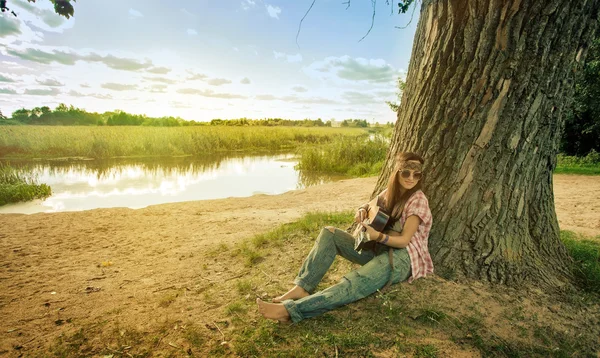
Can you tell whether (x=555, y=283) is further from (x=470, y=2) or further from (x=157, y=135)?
(x=157, y=135)

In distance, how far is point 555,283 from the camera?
9.29ft

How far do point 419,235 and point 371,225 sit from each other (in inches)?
16.1

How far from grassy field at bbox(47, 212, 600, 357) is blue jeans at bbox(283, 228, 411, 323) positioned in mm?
99

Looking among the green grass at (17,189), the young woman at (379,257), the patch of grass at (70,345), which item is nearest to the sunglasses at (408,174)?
the young woman at (379,257)

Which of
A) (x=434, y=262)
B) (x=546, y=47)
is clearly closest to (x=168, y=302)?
(x=434, y=262)

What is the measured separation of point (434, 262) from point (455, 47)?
180 cm

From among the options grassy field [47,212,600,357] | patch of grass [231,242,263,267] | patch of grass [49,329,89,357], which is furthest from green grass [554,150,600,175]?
patch of grass [49,329,89,357]

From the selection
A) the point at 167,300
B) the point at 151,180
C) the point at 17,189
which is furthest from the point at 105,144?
the point at 167,300

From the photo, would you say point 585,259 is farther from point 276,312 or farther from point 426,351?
point 276,312

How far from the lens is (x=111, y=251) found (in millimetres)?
4441

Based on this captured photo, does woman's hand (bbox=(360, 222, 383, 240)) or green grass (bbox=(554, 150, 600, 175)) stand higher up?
woman's hand (bbox=(360, 222, 383, 240))

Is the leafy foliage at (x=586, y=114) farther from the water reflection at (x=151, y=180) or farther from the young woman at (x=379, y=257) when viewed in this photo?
the young woman at (x=379, y=257)

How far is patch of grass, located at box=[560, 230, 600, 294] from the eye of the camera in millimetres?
2867

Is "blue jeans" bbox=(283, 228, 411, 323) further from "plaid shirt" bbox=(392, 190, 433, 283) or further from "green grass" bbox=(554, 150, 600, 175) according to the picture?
"green grass" bbox=(554, 150, 600, 175)
